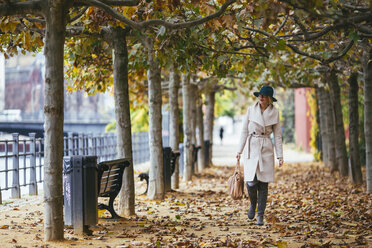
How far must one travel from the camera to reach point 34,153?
13820 mm

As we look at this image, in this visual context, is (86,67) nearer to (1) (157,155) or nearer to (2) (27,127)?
(1) (157,155)

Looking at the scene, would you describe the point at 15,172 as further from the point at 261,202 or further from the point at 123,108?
the point at 261,202

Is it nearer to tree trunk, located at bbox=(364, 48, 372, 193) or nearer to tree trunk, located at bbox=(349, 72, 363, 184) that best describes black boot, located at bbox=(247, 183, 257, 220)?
tree trunk, located at bbox=(364, 48, 372, 193)

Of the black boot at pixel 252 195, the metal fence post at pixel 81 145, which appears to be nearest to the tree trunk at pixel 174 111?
the metal fence post at pixel 81 145

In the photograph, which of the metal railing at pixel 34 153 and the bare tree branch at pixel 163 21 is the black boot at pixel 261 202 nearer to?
the bare tree branch at pixel 163 21

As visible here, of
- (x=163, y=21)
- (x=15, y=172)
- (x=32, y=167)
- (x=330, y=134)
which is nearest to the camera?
(x=163, y=21)

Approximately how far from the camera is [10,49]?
9469 millimetres

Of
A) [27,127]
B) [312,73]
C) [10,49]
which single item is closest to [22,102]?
[27,127]

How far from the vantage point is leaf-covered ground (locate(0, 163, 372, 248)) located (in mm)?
6992

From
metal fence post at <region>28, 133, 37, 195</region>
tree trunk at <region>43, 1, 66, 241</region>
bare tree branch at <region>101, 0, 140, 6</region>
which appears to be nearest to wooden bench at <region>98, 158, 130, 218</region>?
tree trunk at <region>43, 1, 66, 241</region>

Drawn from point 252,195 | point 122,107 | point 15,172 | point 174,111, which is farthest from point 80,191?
point 174,111

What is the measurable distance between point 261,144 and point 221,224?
4.68ft

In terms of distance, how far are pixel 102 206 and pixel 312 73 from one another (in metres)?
9.80

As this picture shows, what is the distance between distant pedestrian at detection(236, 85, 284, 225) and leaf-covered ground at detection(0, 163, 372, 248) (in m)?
0.65
